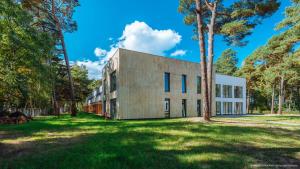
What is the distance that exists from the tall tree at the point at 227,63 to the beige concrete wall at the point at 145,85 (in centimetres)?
3327

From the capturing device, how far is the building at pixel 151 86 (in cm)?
1647

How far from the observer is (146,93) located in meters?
17.5

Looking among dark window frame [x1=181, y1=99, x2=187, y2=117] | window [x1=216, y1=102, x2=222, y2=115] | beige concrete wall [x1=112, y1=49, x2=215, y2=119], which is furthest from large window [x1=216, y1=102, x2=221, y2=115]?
dark window frame [x1=181, y1=99, x2=187, y2=117]

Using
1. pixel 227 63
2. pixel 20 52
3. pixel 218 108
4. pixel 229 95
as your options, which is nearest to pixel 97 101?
pixel 218 108

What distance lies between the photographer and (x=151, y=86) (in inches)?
705

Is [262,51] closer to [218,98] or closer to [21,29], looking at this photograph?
[218,98]

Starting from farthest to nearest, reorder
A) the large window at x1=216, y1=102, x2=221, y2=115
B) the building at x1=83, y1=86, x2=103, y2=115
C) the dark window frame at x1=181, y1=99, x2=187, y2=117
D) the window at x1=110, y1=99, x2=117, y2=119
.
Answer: the building at x1=83, y1=86, x2=103, y2=115 → the large window at x1=216, y1=102, x2=221, y2=115 → the dark window frame at x1=181, y1=99, x2=187, y2=117 → the window at x1=110, y1=99, x2=117, y2=119

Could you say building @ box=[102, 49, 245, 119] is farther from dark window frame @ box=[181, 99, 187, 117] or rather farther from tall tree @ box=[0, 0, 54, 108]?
tall tree @ box=[0, 0, 54, 108]

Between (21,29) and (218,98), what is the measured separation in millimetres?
22404

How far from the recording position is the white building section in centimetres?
2569

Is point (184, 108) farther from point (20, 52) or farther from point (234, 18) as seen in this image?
point (20, 52)

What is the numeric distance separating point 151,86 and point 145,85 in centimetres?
66

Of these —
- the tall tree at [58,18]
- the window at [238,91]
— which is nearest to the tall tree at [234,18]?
the window at [238,91]

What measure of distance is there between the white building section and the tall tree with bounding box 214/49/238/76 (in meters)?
21.9
